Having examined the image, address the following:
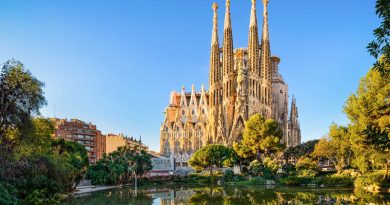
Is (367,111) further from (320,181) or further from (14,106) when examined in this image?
(14,106)

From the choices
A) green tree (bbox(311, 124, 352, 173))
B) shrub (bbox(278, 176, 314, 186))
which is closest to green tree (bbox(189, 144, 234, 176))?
shrub (bbox(278, 176, 314, 186))

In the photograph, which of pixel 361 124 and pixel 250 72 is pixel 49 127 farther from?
pixel 250 72

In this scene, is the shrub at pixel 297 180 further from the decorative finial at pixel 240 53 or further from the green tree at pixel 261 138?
the decorative finial at pixel 240 53

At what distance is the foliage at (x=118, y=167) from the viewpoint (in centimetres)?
4794

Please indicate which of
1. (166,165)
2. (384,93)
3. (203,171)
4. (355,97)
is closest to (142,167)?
(203,171)

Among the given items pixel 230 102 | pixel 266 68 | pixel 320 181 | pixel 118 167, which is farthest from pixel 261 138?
pixel 266 68

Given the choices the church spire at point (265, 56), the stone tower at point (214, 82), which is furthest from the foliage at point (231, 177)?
the church spire at point (265, 56)

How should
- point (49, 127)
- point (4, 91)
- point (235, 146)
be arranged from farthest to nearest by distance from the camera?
point (235, 146) → point (49, 127) → point (4, 91)

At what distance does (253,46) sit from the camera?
7762 cm

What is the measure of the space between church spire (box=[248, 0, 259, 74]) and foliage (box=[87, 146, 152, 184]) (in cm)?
3331

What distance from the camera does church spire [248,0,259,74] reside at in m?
77.4

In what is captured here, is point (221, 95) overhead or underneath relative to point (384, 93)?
overhead

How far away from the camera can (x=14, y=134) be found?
76.6ft

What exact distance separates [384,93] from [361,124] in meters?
3.96
